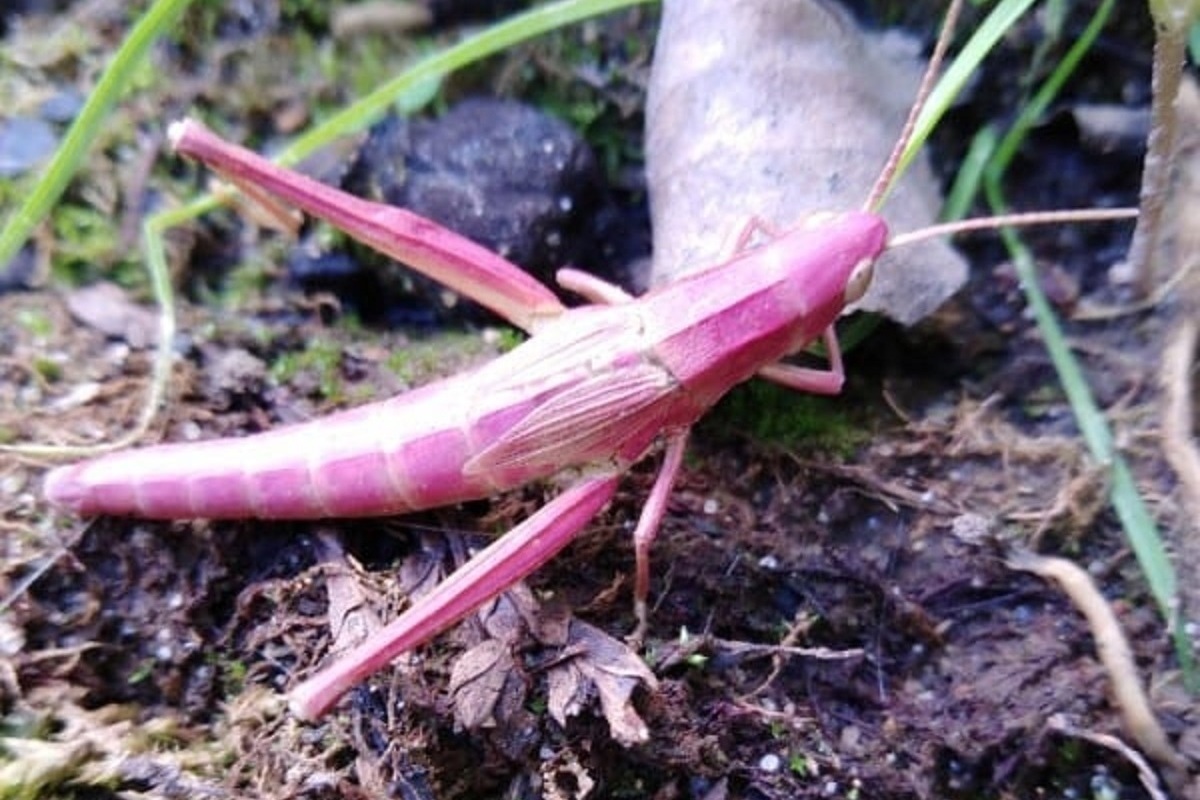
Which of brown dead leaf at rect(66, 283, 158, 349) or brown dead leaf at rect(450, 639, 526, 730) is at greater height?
brown dead leaf at rect(66, 283, 158, 349)

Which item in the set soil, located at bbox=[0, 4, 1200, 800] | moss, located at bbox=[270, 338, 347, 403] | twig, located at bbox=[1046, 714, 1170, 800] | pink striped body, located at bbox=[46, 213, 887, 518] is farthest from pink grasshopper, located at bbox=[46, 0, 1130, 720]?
twig, located at bbox=[1046, 714, 1170, 800]

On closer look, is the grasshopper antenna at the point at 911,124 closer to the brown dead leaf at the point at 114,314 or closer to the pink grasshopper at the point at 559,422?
the pink grasshopper at the point at 559,422

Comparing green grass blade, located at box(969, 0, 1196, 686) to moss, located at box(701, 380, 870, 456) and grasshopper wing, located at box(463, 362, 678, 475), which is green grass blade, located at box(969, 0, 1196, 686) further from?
grasshopper wing, located at box(463, 362, 678, 475)

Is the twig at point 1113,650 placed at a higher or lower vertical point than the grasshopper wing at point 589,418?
lower

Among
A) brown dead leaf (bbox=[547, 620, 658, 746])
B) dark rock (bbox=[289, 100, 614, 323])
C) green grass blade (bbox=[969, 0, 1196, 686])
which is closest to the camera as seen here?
brown dead leaf (bbox=[547, 620, 658, 746])

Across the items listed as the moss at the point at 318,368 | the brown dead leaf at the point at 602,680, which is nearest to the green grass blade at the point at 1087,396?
the brown dead leaf at the point at 602,680

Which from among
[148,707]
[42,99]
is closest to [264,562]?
[148,707]
